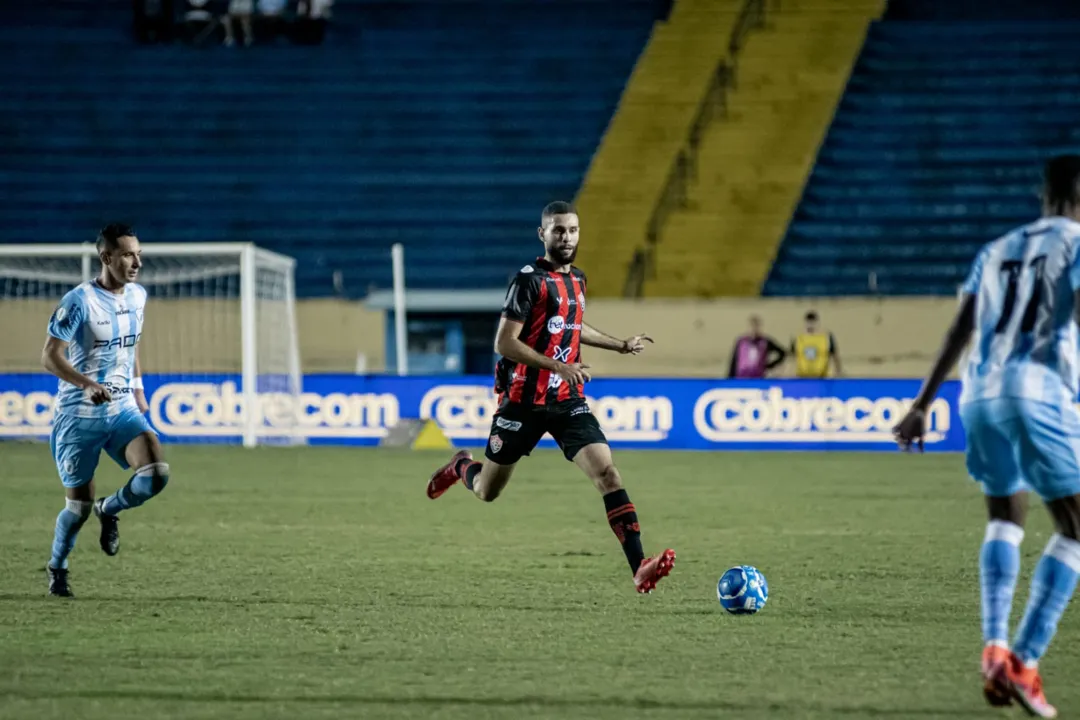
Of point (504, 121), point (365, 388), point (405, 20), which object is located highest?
point (405, 20)

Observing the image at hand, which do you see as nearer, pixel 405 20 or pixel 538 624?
pixel 538 624

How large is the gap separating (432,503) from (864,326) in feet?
36.7

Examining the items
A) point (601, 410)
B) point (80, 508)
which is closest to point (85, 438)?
point (80, 508)

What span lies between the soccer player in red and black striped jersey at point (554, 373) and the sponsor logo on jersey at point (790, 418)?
11.9 m

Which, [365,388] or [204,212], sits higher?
[204,212]

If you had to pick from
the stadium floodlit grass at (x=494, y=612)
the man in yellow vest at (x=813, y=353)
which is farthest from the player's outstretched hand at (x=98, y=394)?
the man in yellow vest at (x=813, y=353)

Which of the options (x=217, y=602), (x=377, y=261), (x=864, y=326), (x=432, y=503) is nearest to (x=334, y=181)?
(x=377, y=261)

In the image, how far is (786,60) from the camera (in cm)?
2889

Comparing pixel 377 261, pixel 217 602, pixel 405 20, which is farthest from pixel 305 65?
pixel 217 602

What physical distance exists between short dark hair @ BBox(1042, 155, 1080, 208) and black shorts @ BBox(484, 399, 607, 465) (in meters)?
3.37

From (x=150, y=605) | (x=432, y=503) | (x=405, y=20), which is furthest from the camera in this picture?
(x=405, y=20)

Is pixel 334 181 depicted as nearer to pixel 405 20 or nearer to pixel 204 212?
pixel 204 212

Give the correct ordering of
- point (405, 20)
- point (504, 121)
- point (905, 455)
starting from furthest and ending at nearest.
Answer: point (405, 20), point (504, 121), point (905, 455)

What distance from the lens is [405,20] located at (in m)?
31.1
